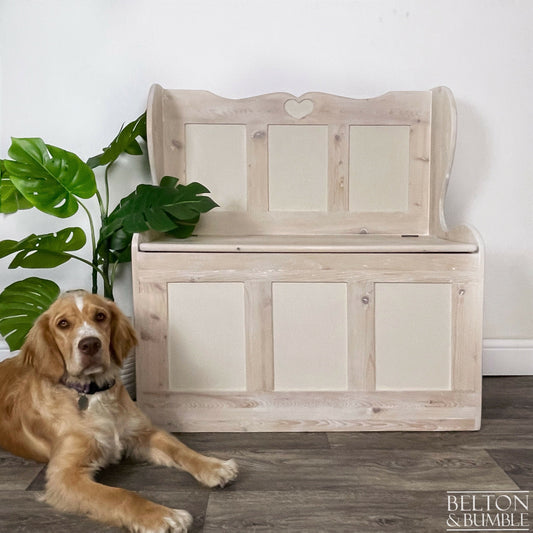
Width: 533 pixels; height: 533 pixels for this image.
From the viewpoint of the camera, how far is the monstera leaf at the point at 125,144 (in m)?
2.07

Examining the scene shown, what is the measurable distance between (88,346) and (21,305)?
612 mm

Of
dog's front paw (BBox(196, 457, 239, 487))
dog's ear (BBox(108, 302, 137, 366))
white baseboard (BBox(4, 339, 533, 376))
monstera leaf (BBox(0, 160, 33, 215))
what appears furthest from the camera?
white baseboard (BBox(4, 339, 533, 376))

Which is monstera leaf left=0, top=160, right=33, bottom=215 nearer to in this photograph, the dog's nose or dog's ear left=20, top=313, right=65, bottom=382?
dog's ear left=20, top=313, right=65, bottom=382

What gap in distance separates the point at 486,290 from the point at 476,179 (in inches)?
18.7

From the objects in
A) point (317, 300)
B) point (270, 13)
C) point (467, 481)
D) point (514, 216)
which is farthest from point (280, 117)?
point (467, 481)

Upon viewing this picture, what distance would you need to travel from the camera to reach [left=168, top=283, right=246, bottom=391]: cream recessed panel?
181 centimetres

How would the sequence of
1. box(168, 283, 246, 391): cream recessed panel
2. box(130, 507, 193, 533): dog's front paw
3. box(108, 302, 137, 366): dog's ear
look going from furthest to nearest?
box(168, 283, 246, 391): cream recessed panel, box(108, 302, 137, 366): dog's ear, box(130, 507, 193, 533): dog's front paw

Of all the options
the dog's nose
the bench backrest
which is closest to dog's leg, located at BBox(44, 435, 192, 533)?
the dog's nose

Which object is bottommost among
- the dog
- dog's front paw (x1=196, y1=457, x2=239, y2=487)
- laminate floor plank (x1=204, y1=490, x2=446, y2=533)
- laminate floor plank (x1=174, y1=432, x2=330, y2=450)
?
laminate floor plank (x1=174, y1=432, x2=330, y2=450)

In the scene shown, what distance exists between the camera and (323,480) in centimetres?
148

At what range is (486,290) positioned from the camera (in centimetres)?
244

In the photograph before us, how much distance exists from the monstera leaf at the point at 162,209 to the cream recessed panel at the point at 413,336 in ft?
2.16

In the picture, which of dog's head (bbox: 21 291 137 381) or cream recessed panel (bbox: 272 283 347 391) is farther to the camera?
cream recessed panel (bbox: 272 283 347 391)

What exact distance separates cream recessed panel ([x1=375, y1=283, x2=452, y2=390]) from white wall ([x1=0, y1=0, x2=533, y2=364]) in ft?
2.93
